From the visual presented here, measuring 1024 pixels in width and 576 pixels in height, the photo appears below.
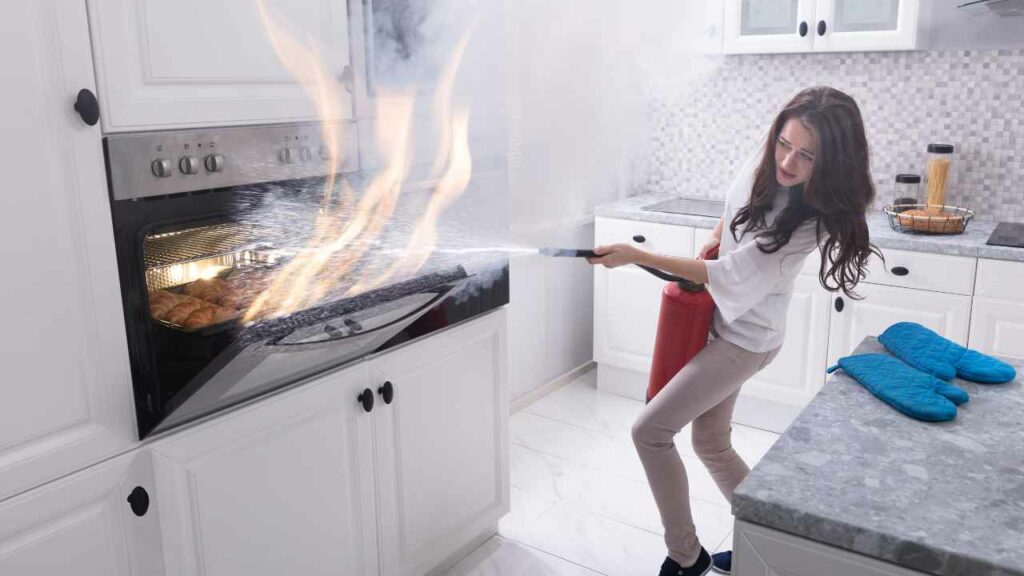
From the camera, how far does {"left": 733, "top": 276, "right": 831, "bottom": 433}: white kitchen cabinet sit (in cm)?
315

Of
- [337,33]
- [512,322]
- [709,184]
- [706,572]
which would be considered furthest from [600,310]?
[337,33]

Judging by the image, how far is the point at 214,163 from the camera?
5.15ft

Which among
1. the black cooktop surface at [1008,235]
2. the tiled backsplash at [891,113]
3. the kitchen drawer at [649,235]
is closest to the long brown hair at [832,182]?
the black cooktop surface at [1008,235]

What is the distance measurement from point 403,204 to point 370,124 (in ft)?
0.67

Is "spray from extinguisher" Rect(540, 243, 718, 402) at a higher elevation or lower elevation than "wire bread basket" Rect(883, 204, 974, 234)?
lower

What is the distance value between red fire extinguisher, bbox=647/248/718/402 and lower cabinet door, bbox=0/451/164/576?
1287mm

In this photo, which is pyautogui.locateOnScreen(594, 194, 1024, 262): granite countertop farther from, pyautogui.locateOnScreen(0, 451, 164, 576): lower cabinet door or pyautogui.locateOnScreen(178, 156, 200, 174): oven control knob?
pyautogui.locateOnScreen(0, 451, 164, 576): lower cabinet door

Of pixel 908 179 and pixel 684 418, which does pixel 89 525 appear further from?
pixel 908 179

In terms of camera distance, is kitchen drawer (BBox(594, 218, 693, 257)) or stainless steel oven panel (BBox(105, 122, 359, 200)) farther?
kitchen drawer (BBox(594, 218, 693, 257))

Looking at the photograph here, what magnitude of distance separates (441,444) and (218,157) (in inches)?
40.6

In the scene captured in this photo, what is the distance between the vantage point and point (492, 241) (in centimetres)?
233

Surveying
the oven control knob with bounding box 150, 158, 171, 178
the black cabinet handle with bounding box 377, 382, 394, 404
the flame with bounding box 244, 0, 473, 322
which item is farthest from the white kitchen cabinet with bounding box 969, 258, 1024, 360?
the oven control knob with bounding box 150, 158, 171, 178

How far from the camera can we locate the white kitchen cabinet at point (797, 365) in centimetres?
315

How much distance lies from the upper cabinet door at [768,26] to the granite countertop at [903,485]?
2107 mm
